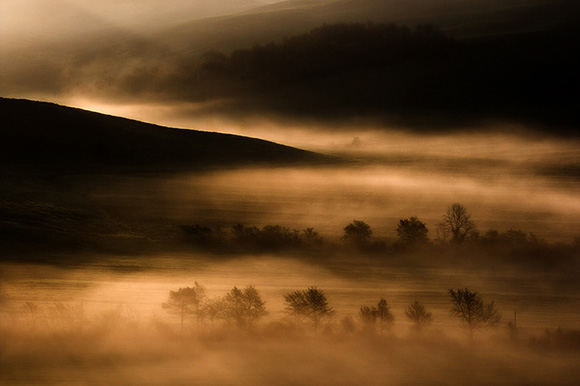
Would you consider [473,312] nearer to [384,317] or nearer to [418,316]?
[418,316]

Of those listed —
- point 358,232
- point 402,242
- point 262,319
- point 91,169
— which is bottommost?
point 262,319

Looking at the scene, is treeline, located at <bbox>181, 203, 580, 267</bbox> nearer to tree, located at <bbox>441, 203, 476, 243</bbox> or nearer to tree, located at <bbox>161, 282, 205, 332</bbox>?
tree, located at <bbox>441, 203, 476, 243</bbox>

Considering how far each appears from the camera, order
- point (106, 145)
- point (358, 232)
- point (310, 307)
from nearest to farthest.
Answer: point (310, 307) → point (358, 232) → point (106, 145)

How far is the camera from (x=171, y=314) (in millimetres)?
18438

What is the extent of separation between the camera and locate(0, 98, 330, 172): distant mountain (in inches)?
1823

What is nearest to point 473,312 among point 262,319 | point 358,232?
point 262,319

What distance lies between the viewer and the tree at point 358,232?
98.2 feet

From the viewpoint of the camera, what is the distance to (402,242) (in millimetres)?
29688

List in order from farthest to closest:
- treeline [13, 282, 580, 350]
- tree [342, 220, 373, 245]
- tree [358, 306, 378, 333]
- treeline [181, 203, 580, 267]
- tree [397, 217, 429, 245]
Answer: tree [342, 220, 373, 245], tree [397, 217, 429, 245], treeline [181, 203, 580, 267], tree [358, 306, 378, 333], treeline [13, 282, 580, 350]

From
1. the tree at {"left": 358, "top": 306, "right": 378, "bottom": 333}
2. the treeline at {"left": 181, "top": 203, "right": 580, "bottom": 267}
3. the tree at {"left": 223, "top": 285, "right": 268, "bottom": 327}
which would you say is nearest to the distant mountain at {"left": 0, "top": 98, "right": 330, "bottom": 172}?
the treeline at {"left": 181, "top": 203, "right": 580, "bottom": 267}

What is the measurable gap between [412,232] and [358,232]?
230cm

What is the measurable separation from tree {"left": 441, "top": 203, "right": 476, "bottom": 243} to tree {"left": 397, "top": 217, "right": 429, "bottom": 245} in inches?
43.3

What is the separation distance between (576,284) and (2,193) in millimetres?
24956

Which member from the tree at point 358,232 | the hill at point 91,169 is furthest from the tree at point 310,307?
the tree at point 358,232
